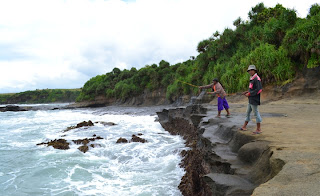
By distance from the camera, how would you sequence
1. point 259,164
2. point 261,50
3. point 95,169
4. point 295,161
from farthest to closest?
1. point 261,50
2. point 95,169
3. point 259,164
4. point 295,161

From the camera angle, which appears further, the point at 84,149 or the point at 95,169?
the point at 84,149

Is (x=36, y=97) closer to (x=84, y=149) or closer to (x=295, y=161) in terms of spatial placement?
(x=84, y=149)

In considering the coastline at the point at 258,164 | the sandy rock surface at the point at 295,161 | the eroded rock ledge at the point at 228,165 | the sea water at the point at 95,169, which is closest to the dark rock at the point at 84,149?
the sea water at the point at 95,169

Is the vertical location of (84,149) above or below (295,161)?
below

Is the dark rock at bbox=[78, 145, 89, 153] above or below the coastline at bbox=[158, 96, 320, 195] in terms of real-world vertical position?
below

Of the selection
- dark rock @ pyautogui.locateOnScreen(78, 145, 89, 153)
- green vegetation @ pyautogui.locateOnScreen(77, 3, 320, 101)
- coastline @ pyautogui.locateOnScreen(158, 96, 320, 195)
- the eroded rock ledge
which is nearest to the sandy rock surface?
coastline @ pyautogui.locateOnScreen(158, 96, 320, 195)

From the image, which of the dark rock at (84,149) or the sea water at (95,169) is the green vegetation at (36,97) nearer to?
the sea water at (95,169)

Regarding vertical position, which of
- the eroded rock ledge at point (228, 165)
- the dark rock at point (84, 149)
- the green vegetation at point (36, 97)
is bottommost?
the dark rock at point (84, 149)

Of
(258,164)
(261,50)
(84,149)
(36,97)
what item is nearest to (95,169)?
(84,149)

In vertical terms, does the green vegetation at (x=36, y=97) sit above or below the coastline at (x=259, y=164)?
above

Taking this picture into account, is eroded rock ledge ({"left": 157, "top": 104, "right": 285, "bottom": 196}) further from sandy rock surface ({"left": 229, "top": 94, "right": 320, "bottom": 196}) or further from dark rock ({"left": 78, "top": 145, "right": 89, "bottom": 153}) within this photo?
dark rock ({"left": 78, "top": 145, "right": 89, "bottom": 153})

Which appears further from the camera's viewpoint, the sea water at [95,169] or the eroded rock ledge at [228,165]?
the sea water at [95,169]

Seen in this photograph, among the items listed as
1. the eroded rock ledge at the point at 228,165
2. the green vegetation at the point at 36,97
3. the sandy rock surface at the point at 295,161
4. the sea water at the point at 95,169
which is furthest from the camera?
the green vegetation at the point at 36,97

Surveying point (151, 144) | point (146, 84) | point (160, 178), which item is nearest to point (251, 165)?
point (160, 178)
